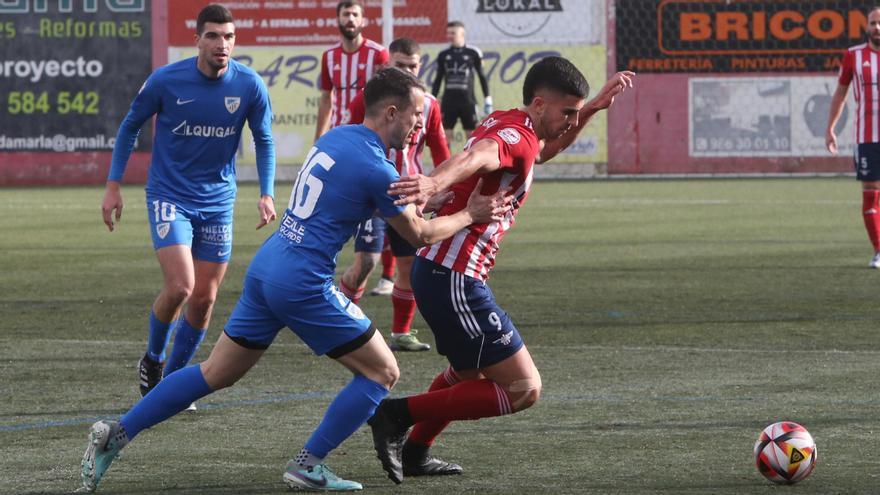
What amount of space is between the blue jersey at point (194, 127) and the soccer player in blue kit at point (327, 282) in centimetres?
223

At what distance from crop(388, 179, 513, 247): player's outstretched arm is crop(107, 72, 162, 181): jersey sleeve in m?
2.63

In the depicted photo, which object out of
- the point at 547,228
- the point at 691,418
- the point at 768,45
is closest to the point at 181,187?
the point at 691,418

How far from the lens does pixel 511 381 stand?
6238 mm

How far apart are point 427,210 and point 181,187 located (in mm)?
2234

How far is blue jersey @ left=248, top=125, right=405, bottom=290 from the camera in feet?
19.2

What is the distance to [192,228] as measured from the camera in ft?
27.1

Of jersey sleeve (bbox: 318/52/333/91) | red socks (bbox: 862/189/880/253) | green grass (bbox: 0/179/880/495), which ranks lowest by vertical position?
green grass (bbox: 0/179/880/495)

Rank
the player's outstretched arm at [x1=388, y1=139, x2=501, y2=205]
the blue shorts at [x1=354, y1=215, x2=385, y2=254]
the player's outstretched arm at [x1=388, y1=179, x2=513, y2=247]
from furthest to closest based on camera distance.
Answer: the blue shorts at [x1=354, y1=215, x2=385, y2=254] < the player's outstretched arm at [x1=388, y1=179, x2=513, y2=247] < the player's outstretched arm at [x1=388, y1=139, x2=501, y2=205]

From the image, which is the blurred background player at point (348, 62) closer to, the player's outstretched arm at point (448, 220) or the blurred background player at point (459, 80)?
the player's outstretched arm at point (448, 220)

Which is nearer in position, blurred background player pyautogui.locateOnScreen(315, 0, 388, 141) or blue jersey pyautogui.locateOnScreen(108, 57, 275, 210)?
blue jersey pyautogui.locateOnScreen(108, 57, 275, 210)

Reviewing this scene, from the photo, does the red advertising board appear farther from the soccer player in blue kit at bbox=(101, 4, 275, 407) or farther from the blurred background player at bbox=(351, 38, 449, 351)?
the soccer player in blue kit at bbox=(101, 4, 275, 407)

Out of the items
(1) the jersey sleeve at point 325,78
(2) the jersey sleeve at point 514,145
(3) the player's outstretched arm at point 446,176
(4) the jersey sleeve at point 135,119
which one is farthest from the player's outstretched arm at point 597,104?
(1) the jersey sleeve at point 325,78

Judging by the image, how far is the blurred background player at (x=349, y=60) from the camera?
1280cm

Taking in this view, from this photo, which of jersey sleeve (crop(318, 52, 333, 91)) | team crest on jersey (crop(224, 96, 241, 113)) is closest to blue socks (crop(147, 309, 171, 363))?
team crest on jersey (crop(224, 96, 241, 113))
